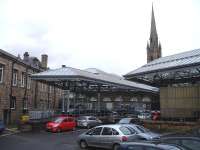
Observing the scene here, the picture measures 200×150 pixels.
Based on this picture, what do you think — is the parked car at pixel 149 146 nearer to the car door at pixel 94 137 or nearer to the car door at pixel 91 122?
the car door at pixel 94 137

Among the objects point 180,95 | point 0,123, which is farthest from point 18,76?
point 180,95

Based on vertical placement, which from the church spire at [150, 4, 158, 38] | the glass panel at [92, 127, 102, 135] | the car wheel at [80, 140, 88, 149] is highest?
the church spire at [150, 4, 158, 38]

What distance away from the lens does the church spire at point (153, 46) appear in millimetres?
116906

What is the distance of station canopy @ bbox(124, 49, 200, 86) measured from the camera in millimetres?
28688

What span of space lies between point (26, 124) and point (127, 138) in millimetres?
19130

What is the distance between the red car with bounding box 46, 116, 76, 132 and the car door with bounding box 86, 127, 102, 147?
13430 mm

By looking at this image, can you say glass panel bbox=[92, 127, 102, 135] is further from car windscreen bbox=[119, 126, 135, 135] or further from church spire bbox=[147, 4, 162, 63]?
church spire bbox=[147, 4, 162, 63]

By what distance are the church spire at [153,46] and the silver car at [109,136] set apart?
97.3 m

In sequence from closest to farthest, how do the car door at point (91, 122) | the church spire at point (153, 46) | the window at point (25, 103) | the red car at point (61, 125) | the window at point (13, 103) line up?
the red car at point (61, 125) < the car door at point (91, 122) < the window at point (13, 103) < the window at point (25, 103) < the church spire at point (153, 46)

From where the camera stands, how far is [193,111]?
3219cm

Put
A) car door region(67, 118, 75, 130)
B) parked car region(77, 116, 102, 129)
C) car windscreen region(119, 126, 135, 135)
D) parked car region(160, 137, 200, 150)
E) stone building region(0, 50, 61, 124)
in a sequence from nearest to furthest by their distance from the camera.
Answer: parked car region(160, 137, 200, 150) → car windscreen region(119, 126, 135, 135) → car door region(67, 118, 75, 130) → parked car region(77, 116, 102, 129) → stone building region(0, 50, 61, 124)

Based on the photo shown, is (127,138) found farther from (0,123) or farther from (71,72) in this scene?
(71,72)

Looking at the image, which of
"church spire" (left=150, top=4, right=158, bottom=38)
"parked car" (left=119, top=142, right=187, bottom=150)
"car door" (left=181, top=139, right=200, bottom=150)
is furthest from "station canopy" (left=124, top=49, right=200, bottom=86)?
"church spire" (left=150, top=4, right=158, bottom=38)

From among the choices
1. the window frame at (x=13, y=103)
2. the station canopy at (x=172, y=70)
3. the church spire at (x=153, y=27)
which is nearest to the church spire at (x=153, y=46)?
the church spire at (x=153, y=27)
